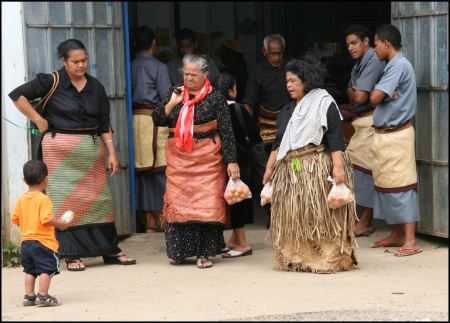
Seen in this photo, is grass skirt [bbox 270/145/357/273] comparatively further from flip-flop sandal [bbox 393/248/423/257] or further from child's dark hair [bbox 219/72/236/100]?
child's dark hair [bbox 219/72/236/100]

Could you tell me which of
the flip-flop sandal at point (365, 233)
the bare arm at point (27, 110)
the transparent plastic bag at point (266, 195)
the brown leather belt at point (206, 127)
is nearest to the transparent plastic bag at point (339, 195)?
the transparent plastic bag at point (266, 195)

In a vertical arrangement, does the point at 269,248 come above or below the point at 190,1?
below

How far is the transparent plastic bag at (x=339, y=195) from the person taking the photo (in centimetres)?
732

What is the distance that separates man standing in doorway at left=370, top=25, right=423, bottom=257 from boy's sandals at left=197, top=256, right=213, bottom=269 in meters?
1.51

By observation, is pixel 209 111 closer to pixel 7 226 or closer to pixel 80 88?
pixel 80 88

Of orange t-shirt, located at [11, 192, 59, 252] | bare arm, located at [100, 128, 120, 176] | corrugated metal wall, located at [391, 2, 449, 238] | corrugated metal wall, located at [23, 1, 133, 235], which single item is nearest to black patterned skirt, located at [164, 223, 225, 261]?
bare arm, located at [100, 128, 120, 176]

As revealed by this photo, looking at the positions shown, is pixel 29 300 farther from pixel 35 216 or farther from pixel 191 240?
pixel 191 240

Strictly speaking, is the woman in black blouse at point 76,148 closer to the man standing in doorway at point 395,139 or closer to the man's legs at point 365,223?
the man standing in doorway at point 395,139

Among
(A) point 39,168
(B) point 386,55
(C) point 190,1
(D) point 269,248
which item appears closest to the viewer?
(A) point 39,168

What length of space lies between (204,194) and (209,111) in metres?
0.65

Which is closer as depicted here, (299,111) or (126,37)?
(299,111)

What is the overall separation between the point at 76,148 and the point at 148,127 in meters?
1.54

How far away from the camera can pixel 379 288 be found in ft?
23.2

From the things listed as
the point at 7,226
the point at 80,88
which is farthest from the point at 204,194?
the point at 7,226
